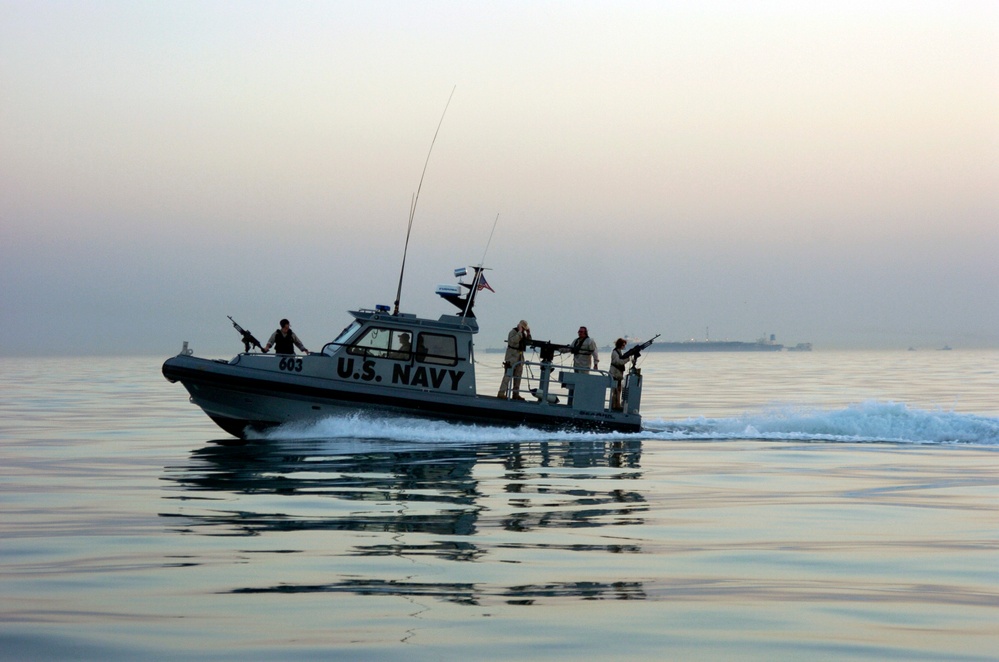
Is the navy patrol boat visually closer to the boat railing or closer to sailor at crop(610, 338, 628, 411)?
the boat railing

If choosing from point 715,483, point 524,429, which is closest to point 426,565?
point 715,483

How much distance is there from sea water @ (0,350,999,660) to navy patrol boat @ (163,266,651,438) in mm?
424

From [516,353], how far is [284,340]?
443 centimetres

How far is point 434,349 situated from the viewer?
2012 cm

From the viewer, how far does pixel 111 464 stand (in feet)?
54.3

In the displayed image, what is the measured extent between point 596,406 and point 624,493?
7489 mm

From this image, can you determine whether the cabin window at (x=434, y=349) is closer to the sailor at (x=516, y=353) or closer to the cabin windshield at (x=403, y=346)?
the cabin windshield at (x=403, y=346)

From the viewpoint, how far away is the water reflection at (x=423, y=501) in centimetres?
866

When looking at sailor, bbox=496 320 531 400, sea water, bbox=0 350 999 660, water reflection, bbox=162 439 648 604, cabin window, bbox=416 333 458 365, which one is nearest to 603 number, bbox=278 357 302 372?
sea water, bbox=0 350 999 660

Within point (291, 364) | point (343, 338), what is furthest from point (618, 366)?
point (291, 364)

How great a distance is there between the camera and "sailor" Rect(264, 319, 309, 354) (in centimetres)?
2045

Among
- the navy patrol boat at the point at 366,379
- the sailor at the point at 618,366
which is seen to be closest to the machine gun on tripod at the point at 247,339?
the navy patrol boat at the point at 366,379

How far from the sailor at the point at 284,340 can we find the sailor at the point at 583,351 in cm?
522

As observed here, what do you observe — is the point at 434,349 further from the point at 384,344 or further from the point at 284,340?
the point at 284,340
